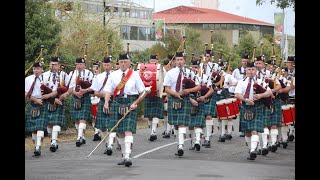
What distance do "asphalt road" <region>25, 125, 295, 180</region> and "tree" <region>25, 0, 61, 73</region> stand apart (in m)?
4.02

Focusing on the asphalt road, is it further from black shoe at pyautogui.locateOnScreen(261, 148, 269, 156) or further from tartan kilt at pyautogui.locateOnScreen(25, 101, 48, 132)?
tartan kilt at pyautogui.locateOnScreen(25, 101, 48, 132)

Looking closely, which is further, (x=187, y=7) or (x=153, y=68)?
(x=187, y=7)

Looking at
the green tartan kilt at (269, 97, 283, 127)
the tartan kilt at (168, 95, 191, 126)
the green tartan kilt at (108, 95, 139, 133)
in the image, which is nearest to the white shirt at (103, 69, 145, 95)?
the green tartan kilt at (108, 95, 139, 133)

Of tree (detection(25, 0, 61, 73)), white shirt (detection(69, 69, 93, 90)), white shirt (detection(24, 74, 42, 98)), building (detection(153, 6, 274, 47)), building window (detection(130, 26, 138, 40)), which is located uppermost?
building (detection(153, 6, 274, 47))

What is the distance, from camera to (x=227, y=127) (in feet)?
63.7

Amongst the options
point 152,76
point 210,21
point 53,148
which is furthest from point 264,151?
point 210,21

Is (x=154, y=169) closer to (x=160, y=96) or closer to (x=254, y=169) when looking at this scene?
(x=254, y=169)

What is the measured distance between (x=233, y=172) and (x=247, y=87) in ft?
7.86

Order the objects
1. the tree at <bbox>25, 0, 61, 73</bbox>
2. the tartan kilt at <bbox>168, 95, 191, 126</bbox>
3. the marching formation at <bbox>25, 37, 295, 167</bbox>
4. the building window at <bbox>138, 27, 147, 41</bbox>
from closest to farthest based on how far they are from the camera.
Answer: the marching formation at <bbox>25, 37, 295, 167</bbox> → the tartan kilt at <bbox>168, 95, 191, 126</bbox> → the tree at <bbox>25, 0, 61, 73</bbox> → the building window at <bbox>138, 27, 147, 41</bbox>

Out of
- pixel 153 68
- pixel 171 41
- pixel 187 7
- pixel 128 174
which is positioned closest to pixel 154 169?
pixel 128 174

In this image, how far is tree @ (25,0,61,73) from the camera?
21438 mm

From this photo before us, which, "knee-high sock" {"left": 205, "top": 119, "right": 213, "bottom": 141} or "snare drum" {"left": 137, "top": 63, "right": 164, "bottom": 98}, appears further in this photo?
"snare drum" {"left": 137, "top": 63, "right": 164, "bottom": 98}

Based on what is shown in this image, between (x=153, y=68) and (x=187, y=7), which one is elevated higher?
(x=187, y=7)
